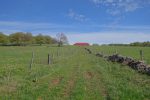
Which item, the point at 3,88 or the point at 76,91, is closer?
the point at 76,91

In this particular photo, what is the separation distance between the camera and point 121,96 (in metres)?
14.0

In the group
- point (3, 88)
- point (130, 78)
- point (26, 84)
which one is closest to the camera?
point (3, 88)

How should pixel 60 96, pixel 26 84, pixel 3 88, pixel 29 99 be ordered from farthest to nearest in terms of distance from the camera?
pixel 26 84
pixel 3 88
pixel 60 96
pixel 29 99

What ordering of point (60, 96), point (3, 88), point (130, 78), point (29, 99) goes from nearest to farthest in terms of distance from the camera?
point (29, 99) < point (60, 96) < point (3, 88) < point (130, 78)

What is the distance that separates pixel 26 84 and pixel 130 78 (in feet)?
23.1

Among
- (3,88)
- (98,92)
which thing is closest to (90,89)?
(98,92)

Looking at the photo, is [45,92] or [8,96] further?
[45,92]

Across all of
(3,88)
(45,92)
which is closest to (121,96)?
(45,92)

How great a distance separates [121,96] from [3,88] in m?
6.65

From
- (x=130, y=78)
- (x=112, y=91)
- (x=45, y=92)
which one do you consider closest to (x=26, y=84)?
(x=45, y=92)

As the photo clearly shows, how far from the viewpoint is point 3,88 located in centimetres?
1644

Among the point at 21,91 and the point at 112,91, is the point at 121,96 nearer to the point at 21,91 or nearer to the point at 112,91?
the point at 112,91

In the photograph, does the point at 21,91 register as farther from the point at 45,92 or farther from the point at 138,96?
the point at 138,96

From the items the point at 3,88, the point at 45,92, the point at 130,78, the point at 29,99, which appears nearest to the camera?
the point at 29,99
